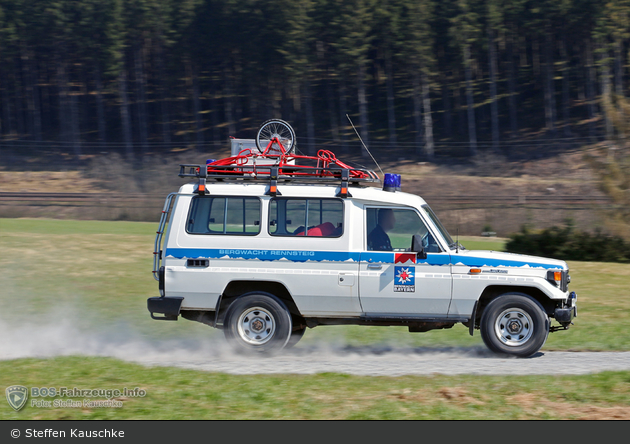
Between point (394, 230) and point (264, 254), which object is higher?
point (394, 230)

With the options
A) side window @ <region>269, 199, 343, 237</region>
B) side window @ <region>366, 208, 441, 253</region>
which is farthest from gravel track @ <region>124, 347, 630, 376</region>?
side window @ <region>269, 199, 343, 237</region>

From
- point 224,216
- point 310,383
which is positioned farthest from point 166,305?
point 310,383

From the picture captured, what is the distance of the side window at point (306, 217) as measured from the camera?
30.1ft

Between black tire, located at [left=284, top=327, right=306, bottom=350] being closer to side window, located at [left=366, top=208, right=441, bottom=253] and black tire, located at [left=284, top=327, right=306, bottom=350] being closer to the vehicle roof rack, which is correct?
side window, located at [left=366, top=208, right=441, bottom=253]

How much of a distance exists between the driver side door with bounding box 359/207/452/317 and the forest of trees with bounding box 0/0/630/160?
4783 centimetres

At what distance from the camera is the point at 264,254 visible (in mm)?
9094

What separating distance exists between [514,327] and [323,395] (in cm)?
335

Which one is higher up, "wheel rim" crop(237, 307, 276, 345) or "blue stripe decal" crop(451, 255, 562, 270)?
"blue stripe decal" crop(451, 255, 562, 270)

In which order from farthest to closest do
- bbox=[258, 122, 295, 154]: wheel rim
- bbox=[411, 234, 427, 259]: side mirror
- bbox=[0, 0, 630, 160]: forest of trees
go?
bbox=[0, 0, 630, 160]: forest of trees < bbox=[258, 122, 295, 154]: wheel rim < bbox=[411, 234, 427, 259]: side mirror

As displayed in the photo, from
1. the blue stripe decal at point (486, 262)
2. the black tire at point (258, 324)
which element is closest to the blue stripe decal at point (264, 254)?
the black tire at point (258, 324)

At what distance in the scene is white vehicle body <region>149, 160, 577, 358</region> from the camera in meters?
8.98

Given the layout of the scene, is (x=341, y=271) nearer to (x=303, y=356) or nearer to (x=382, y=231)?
(x=382, y=231)

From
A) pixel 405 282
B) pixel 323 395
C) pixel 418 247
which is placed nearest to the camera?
pixel 323 395

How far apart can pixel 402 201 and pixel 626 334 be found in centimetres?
478
